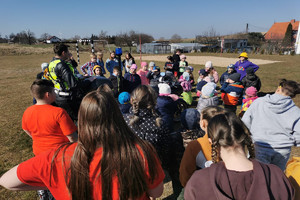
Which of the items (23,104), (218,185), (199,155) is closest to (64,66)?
(199,155)

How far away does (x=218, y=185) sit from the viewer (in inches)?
46.0

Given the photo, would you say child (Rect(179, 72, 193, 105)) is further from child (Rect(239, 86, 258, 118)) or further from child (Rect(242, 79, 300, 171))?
child (Rect(242, 79, 300, 171))

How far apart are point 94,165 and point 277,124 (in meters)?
2.38

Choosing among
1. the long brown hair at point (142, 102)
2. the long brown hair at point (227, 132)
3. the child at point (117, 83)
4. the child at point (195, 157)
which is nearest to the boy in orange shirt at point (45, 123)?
the long brown hair at point (142, 102)

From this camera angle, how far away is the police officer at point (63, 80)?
11.6 ft

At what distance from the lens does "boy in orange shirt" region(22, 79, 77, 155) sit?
86.7 inches

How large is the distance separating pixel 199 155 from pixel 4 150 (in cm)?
467

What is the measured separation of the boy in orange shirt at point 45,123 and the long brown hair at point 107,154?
1177mm

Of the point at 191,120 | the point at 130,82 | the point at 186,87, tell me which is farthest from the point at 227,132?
the point at 186,87

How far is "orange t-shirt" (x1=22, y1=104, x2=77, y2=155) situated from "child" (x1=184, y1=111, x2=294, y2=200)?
1.68 metres

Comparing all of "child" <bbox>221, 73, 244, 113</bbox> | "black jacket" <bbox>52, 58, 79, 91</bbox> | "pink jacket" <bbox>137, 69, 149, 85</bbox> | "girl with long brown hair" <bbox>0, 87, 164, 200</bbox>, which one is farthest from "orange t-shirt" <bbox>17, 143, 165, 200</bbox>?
"pink jacket" <bbox>137, 69, 149, 85</bbox>

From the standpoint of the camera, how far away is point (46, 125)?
220 centimetres

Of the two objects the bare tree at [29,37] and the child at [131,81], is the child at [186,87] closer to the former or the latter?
the child at [131,81]

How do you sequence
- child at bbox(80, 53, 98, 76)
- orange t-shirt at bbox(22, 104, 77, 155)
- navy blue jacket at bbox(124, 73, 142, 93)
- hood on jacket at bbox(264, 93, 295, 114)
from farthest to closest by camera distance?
1. child at bbox(80, 53, 98, 76)
2. navy blue jacket at bbox(124, 73, 142, 93)
3. hood on jacket at bbox(264, 93, 295, 114)
4. orange t-shirt at bbox(22, 104, 77, 155)
